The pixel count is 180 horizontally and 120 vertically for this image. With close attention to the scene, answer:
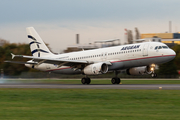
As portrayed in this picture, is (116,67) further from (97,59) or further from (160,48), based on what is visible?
(160,48)

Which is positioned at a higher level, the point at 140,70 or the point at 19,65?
the point at 19,65

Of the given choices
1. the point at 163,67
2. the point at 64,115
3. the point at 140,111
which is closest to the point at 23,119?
the point at 64,115

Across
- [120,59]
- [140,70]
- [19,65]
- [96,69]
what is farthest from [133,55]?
[19,65]

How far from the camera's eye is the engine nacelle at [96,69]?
31928mm

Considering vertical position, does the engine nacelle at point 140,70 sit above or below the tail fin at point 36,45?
below

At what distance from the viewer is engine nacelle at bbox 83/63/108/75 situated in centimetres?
3193

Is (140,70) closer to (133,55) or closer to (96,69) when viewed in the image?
(133,55)

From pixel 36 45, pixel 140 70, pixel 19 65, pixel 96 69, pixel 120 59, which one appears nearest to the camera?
pixel 96 69

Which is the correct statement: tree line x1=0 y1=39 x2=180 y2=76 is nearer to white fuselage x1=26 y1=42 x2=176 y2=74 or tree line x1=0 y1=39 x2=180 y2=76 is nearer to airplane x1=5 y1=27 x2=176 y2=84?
airplane x1=5 y1=27 x2=176 y2=84

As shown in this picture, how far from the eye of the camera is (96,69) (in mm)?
32094

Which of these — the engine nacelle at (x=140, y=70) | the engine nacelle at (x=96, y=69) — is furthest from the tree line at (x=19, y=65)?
the engine nacelle at (x=96, y=69)

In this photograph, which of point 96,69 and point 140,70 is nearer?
point 96,69

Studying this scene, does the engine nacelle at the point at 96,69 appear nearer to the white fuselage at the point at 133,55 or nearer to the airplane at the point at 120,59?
the airplane at the point at 120,59

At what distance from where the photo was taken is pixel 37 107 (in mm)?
14297
